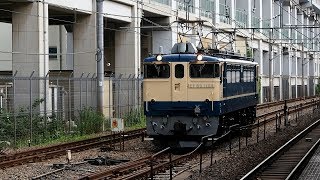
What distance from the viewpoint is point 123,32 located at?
3706 cm

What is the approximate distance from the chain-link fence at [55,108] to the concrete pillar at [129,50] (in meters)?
2.34

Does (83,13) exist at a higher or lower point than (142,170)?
higher

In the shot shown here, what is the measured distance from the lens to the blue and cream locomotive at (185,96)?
20.0 metres

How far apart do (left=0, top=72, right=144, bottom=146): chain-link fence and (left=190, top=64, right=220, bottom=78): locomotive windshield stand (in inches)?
264

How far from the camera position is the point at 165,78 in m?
20.4

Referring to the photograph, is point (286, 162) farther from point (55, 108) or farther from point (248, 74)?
point (55, 108)

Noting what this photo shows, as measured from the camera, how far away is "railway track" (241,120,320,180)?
1588 centimetres

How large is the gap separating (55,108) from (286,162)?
12693mm

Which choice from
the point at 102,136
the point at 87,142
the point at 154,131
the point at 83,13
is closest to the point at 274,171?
the point at 154,131

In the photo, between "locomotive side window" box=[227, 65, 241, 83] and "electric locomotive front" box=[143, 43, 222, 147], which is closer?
"electric locomotive front" box=[143, 43, 222, 147]

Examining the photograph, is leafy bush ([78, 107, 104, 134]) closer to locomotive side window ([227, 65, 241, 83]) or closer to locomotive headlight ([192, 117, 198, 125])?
locomotive side window ([227, 65, 241, 83])

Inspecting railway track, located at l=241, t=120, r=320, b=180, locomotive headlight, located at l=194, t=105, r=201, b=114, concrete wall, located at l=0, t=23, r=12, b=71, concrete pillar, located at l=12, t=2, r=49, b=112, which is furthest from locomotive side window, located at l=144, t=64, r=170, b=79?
concrete wall, located at l=0, t=23, r=12, b=71

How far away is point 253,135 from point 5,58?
29643 mm

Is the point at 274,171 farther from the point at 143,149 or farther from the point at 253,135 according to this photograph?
the point at 253,135
